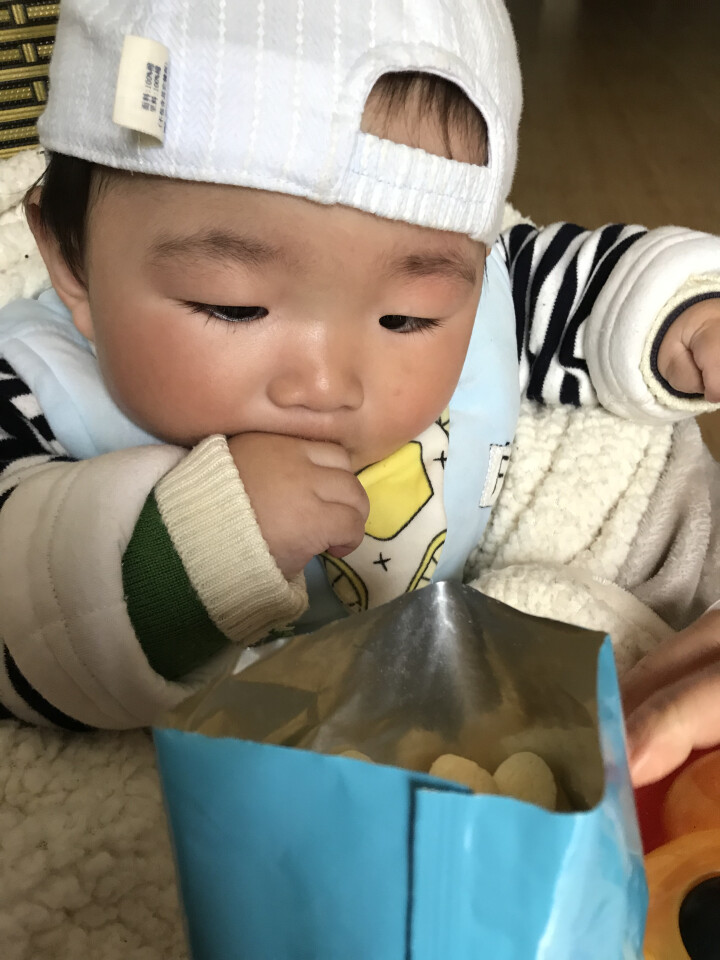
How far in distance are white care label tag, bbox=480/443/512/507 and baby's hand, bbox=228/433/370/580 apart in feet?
0.72

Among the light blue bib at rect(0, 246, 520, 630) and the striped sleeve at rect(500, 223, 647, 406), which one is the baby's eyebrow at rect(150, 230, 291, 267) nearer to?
the light blue bib at rect(0, 246, 520, 630)

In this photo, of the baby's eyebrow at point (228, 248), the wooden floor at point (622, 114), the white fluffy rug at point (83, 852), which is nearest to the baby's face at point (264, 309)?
the baby's eyebrow at point (228, 248)

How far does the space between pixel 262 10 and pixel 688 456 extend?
476 millimetres

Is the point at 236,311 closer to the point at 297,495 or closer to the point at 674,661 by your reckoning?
the point at 297,495

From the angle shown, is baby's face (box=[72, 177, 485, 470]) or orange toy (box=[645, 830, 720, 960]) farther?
baby's face (box=[72, 177, 485, 470])

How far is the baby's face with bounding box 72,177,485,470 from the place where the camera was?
15.1 inches

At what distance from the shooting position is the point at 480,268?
0.49m

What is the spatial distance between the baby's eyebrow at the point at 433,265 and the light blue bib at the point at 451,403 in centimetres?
19

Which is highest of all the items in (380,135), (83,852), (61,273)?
(380,135)

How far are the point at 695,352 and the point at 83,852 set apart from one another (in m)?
0.53

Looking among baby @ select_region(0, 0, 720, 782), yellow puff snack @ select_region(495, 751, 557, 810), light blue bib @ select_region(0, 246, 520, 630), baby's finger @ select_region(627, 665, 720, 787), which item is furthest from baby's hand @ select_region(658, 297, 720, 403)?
yellow puff snack @ select_region(495, 751, 557, 810)

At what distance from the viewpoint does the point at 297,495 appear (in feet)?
1.38

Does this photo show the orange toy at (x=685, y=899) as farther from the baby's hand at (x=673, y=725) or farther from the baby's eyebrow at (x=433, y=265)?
the baby's eyebrow at (x=433, y=265)

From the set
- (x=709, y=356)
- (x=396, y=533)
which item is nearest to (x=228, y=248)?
(x=396, y=533)
